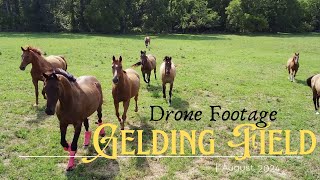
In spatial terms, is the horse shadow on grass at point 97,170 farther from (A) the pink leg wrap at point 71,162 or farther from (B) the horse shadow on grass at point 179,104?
(B) the horse shadow on grass at point 179,104

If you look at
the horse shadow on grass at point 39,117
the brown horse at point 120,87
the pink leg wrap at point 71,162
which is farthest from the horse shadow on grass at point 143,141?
the horse shadow on grass at point 39,117

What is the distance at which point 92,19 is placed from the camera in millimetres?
48531

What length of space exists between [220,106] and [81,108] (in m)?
5.89

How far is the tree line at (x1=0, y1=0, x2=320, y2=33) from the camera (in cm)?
4866

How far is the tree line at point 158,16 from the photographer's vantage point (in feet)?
160

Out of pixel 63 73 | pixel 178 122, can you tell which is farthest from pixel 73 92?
pixel 178 122

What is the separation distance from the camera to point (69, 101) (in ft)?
Answer: 20.3

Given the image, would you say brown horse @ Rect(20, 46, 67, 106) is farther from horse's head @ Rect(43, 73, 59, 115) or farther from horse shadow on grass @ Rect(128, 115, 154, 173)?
horse's head @ Rect(43, 73, 59, 115)

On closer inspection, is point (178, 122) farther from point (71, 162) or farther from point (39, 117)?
point (39, 117)

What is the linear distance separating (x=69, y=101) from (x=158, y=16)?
46.0m

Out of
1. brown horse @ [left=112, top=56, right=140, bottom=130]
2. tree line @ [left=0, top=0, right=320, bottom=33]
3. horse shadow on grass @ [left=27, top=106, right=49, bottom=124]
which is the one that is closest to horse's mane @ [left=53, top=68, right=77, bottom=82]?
brown horse @ [left=112, top=56, right=140, bottom=130]

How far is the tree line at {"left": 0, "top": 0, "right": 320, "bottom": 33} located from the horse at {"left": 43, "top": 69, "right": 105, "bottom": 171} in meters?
42.6

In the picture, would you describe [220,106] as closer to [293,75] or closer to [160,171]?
[160,171]

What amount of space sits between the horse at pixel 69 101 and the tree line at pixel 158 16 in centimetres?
4261
